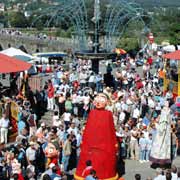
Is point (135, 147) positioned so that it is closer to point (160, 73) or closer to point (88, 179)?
point (88, 179)

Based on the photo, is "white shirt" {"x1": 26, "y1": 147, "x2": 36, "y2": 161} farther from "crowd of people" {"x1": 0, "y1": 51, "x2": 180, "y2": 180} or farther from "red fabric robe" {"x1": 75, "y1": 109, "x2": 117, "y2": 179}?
"red fabric robe" {"x1": 75, "y1": 109, "x2": 117, "y2": 179}

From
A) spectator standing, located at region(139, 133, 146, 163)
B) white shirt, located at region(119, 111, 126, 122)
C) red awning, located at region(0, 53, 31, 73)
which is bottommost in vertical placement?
spectator standing, located at region(139, 133, 146, 163)

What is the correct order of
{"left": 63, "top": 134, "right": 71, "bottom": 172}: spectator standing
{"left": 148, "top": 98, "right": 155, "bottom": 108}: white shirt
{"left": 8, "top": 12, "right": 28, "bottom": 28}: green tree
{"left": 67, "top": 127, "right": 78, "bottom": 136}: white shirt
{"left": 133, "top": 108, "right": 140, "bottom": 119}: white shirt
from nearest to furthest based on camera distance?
{"left": 63, "top": 134, "right": 71, "bottom": 172}: spectator standing < {"left": 67, "top": 127, "right": 78, "bottom": 136}: white shirt < {"left": 133, "top": 108, "right": 140, "bottom": 119}: white shirt < {"left": 148, "top": 98, "right": 155, "bottom": 108}: white shirt < {"left": 8, "top": 12, "right": 28, "bottom": 28}: green tree

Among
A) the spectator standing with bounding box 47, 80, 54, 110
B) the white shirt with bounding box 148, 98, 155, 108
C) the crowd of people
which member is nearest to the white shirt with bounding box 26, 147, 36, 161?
the crowd of people

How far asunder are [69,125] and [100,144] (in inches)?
129

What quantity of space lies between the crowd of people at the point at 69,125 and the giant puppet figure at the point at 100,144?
0.86m

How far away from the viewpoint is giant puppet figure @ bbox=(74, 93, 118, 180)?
1531 centimetres

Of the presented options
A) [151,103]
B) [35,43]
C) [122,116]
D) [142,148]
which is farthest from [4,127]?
[35,43]

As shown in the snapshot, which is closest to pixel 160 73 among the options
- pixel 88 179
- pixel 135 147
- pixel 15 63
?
pixel 15 63

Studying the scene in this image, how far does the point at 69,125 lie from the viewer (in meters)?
18.5

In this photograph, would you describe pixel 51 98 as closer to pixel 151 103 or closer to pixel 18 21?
pixel 151 103

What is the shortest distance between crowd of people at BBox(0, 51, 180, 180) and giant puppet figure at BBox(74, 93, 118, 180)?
86 cm

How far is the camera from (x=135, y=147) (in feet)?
58.7

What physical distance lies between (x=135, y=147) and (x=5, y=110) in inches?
183
